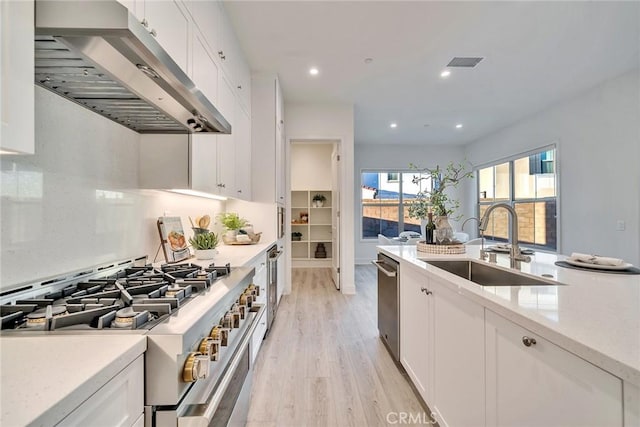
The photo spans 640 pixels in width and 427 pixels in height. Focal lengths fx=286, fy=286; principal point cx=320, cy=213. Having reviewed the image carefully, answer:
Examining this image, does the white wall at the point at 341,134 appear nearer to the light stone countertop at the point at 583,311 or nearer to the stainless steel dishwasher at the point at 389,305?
the stainless steel dishwasher at the point at 389,305

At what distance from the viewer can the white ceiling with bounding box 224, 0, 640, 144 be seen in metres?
2.44

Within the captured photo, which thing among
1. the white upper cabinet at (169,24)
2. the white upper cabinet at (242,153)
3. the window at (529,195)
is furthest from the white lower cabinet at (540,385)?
the window at (529,195)

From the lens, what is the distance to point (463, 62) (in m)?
3.31

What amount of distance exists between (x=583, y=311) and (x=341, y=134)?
156 inches

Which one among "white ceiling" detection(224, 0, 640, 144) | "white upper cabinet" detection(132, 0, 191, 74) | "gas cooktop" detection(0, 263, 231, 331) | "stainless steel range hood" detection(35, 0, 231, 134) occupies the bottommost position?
"gas cooktop" detection(0, 263, 231, 331)

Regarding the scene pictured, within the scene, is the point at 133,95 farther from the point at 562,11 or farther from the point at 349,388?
the point at 562,11

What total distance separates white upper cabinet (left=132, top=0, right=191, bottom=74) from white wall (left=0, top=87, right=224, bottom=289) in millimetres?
462

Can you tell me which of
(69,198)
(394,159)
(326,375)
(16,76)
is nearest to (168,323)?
(16,76)

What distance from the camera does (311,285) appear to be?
190 inches

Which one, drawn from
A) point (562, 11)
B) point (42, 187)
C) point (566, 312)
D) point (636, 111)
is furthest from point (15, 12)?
point (636, 111)

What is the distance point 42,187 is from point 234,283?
0.77 metres

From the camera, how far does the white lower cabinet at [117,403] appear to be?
50 cm

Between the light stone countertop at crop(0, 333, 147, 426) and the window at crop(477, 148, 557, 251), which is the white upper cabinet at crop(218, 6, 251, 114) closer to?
the light stone countertop at crop(0, 333, 147, 426)

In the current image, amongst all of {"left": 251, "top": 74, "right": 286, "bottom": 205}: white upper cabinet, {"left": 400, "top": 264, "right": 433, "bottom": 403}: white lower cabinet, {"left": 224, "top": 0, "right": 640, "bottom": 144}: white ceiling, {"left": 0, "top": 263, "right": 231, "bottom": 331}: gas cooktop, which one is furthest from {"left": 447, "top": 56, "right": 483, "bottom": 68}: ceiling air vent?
{"left": 0, "top": 263, "right": 231, "bottom": 331}: gas cooktop
